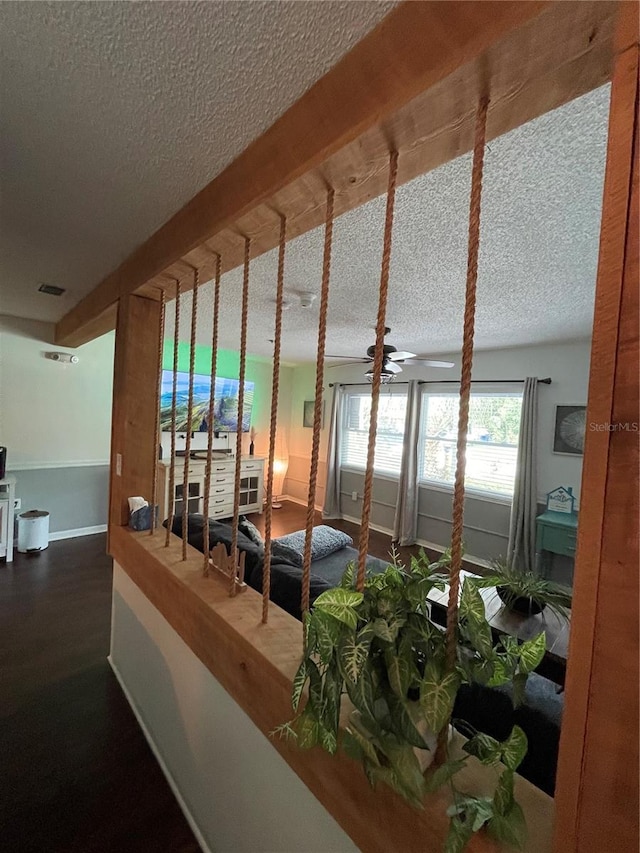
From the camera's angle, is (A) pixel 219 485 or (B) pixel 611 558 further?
(A) pixel 219 485

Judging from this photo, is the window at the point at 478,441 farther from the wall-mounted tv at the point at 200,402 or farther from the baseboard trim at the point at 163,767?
the baseboard trim at the point at 163,767

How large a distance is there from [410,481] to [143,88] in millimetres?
4429

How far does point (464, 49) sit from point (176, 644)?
1.91m

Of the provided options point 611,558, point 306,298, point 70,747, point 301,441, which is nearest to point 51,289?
point 306,298

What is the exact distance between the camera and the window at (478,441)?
405 centimetres

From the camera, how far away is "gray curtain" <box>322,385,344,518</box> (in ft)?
18.3

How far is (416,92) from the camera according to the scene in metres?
0.65

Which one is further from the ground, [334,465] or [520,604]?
[334,465]

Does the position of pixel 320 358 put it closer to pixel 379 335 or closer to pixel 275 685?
pixel 379 335

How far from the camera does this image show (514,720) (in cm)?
102

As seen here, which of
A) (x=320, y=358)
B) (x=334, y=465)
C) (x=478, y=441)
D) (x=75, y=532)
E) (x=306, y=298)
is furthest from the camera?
(x=334, y=465)

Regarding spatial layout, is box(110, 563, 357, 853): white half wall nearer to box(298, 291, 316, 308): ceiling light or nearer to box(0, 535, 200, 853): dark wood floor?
box(0, 535, 200, 853): dark wood floor

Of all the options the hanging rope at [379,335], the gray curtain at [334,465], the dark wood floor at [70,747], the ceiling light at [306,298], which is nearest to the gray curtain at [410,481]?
the gray curtain at [334,465]

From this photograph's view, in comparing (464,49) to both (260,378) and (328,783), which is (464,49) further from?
(260,378)
